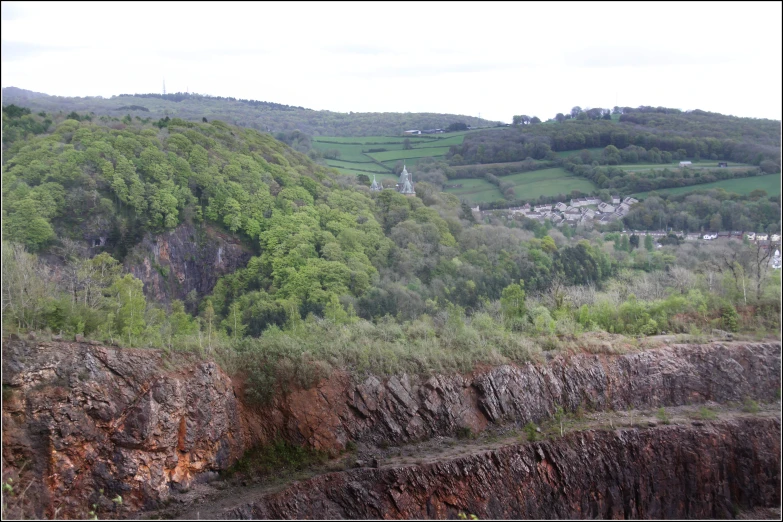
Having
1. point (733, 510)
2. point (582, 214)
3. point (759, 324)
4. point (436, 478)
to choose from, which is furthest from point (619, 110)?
point (436, 478)

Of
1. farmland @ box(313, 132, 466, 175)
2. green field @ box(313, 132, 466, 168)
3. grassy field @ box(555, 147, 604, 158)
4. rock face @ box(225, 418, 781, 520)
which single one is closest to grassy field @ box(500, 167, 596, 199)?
grassy field @ box(555, 147, 604, 158)

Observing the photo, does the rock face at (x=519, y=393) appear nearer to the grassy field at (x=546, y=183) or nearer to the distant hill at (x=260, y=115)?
the grassy field at (x=546, y=183)

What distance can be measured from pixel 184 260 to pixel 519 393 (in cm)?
1332

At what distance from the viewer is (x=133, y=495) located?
16.6 metres

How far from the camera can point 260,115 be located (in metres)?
56.2

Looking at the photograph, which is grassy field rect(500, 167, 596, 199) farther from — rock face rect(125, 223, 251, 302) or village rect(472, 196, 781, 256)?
rock face rect(125, 223, 251, 302)

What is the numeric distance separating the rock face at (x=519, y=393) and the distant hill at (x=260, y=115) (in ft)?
72.3

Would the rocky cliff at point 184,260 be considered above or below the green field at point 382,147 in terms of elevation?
below

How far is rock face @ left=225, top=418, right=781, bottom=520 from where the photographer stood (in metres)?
18.4

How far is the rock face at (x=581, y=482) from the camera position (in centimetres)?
1842

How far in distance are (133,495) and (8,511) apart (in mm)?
3009

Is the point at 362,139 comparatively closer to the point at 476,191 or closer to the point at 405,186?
the point at 476,191

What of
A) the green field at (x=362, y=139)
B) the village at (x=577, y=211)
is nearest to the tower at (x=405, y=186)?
the village at (x=577, y=211)

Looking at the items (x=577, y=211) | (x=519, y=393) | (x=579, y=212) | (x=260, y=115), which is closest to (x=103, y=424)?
(x=519, y=393)
